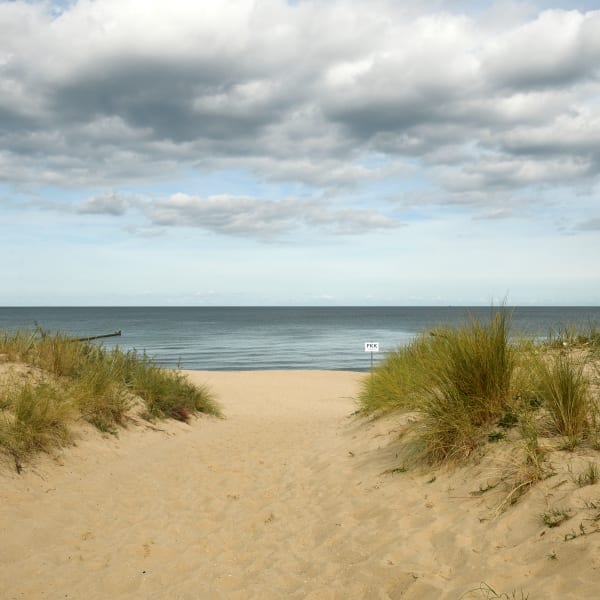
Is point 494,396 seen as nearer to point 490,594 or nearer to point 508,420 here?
point 508,420

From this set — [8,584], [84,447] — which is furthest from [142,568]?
[84,447]

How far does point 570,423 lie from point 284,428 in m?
8.37

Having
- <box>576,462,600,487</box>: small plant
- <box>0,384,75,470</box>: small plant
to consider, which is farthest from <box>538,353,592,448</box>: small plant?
<box>0,384,75,470</box>: small plant

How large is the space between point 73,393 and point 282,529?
5216mm

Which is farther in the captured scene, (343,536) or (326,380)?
(326,380)

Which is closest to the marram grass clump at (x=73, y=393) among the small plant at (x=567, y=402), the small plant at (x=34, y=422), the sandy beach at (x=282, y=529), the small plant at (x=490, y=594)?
the small plant at (x=34, y=422)

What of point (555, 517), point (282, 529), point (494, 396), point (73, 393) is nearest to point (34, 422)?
point (73, 393)

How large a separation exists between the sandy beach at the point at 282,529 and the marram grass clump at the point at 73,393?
0.42 m

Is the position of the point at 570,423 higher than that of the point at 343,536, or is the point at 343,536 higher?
the point at 570,423

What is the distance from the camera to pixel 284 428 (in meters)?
12.9

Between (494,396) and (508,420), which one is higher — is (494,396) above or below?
above

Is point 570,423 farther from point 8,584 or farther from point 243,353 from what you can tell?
point 243,353

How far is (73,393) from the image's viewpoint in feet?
31.0

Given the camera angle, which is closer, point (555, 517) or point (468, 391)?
point (555, 517)
